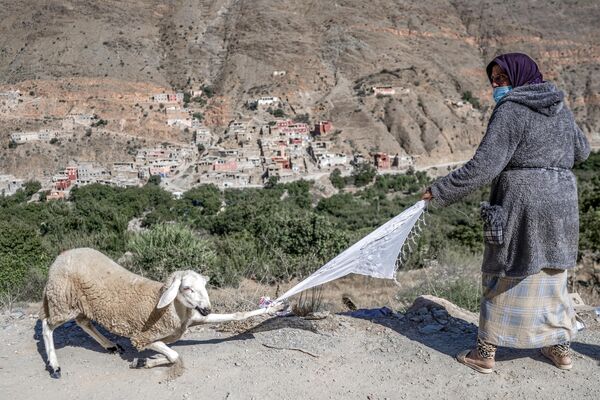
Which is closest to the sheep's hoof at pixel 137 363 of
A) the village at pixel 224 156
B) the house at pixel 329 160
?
the village at pixel 224 156

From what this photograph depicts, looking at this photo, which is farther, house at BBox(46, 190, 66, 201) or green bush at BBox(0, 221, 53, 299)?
house at BBox(46, 190, 66, 201)

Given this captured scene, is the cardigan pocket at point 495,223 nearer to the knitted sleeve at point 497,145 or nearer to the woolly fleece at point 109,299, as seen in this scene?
the knitted sleeve at point 497,145

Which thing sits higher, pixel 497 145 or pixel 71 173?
pixel 497 145

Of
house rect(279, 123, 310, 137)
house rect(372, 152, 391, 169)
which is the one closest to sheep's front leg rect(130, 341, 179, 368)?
house rect(372, 152, 391, 169)

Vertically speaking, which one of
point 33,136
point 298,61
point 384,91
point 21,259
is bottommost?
point 21,259

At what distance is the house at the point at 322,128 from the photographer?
52.0 metres

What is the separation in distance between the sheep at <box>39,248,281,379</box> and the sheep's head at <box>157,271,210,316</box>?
5 centimetres

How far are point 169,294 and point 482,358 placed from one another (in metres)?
1.85

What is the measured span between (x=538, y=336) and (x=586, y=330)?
1001 mm

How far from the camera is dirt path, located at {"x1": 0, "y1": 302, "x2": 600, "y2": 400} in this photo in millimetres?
2791

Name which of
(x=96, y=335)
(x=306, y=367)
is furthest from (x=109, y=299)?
(x=306, y=367)

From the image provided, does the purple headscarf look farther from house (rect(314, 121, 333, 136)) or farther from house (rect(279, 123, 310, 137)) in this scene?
house (rect(314, 121, 333, 136))

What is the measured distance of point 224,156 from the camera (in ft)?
152

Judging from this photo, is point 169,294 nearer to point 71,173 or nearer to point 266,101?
point 71,173
